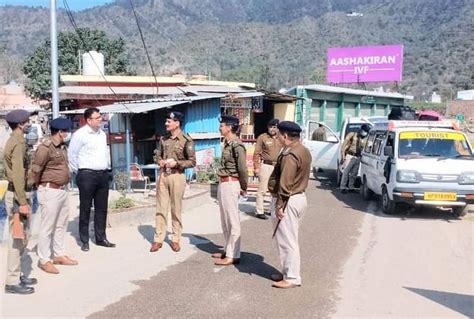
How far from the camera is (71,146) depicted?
23.8 ft

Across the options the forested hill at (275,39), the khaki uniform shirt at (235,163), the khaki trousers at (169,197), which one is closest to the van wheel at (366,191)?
the khaki uniform shirt at (235,163)

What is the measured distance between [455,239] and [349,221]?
2.07 meters

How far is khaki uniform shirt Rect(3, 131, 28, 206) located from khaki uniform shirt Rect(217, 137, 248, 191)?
2484 mm

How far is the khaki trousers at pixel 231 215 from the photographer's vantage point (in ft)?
22.5

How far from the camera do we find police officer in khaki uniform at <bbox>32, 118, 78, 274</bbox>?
6.30 metres

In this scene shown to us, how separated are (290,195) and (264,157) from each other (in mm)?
4428

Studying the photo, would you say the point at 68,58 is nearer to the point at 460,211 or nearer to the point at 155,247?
the point at 460,211

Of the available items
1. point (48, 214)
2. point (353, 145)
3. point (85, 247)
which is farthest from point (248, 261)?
point (353, 145)

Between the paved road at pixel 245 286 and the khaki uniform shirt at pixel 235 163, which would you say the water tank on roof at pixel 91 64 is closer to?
the paved road at pixel 245 286

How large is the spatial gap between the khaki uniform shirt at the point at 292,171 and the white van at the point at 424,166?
5.07m

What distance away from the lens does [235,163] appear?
6.95 metres

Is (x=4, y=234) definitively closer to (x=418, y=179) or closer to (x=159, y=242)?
(x=159, y=242)

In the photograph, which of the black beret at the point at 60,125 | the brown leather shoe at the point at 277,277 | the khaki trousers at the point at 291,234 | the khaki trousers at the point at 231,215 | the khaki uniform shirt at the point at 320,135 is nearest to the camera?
the khaki trousers at the point at 291,234

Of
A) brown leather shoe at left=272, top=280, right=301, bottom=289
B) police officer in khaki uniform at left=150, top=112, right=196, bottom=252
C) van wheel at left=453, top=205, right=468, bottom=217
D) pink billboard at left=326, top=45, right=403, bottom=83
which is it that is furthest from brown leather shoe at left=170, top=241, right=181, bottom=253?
pink billboard at left=326, top=45, right=403, bottom=83
